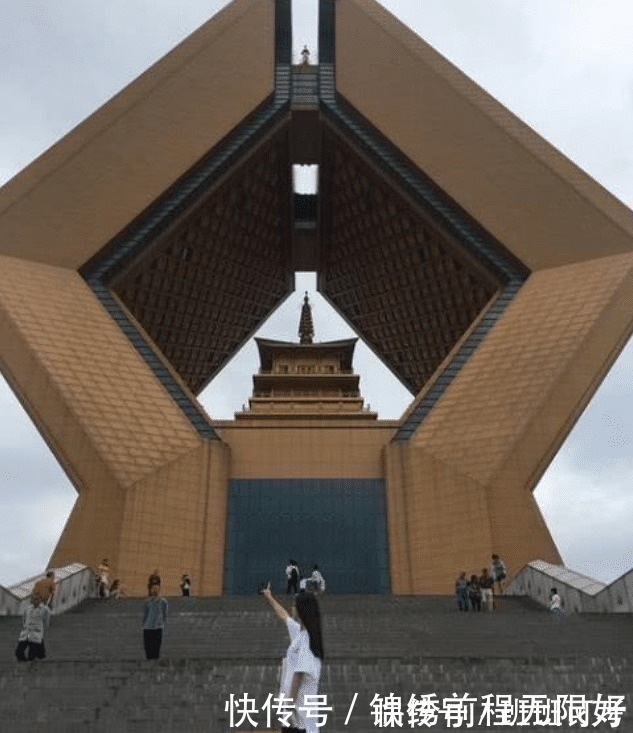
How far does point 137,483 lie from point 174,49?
52.8 feet

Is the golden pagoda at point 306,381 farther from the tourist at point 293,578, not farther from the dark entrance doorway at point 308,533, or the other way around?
the tourist at point 293,578

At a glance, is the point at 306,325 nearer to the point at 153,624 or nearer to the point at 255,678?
the point at 153,624

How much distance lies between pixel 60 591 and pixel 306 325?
24.4m

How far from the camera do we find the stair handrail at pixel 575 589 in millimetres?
10805

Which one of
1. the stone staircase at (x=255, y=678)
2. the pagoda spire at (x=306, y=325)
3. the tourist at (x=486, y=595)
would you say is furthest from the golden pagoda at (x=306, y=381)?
the stone staircase at (x=255, y=678)

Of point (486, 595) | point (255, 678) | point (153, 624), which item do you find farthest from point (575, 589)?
point (153, 624)

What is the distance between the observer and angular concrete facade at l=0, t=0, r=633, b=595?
63.1 feet

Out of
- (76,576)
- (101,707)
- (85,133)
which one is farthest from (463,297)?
(101,707)

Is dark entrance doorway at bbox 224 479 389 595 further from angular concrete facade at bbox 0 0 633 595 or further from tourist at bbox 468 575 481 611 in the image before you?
tourist at bbox 468 575 481 611

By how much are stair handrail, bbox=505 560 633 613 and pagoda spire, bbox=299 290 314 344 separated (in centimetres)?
2063

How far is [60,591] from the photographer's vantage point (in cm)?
1216

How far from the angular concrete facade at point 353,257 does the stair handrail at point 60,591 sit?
396 centimetres

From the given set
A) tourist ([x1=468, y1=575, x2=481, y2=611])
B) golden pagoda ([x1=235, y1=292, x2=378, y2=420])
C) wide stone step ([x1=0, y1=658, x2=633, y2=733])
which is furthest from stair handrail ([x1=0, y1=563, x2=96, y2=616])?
golden pagoda ([x1=235, y1=292, x2=378, y2=420])

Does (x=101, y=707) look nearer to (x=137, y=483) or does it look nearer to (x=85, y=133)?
(x=137, y=483)
